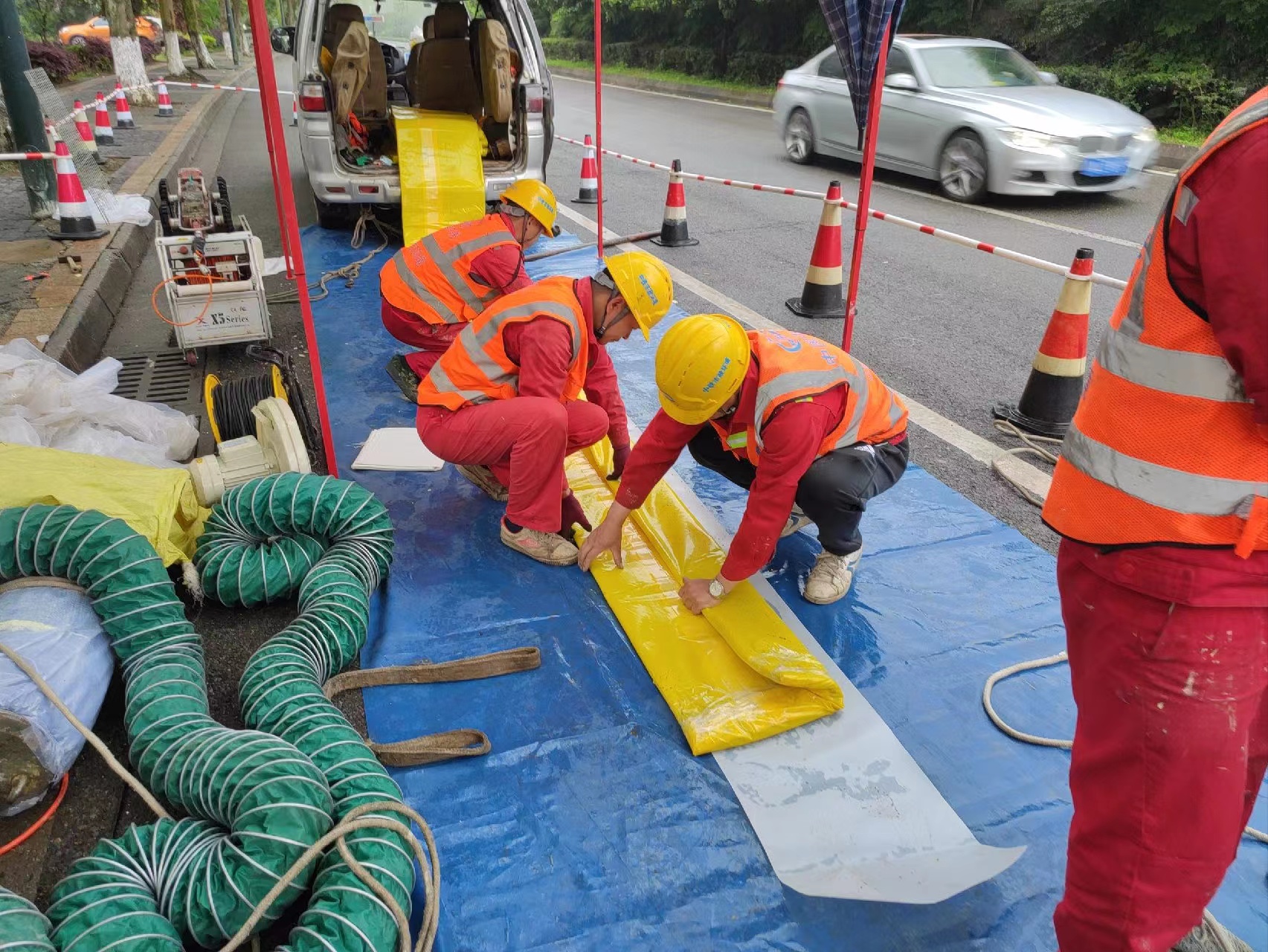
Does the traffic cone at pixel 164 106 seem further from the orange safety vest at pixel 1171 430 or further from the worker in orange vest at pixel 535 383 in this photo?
the orange safety vest at pixel 1171 430

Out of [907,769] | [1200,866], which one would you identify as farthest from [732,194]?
[1200,866]

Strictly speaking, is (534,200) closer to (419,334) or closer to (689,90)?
(419,334)

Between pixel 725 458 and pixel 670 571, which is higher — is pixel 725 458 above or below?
above

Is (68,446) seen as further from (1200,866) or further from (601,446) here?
(1200,866)

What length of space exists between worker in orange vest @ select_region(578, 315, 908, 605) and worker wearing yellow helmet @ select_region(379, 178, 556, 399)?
1.62 m

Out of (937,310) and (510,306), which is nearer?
(510,306)

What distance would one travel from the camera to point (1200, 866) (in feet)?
4.51

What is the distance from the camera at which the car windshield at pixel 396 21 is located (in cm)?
1070

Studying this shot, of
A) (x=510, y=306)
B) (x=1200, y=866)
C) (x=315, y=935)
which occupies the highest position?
(x=510, y=306)

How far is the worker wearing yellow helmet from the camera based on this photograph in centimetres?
410

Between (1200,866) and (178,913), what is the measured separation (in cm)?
181

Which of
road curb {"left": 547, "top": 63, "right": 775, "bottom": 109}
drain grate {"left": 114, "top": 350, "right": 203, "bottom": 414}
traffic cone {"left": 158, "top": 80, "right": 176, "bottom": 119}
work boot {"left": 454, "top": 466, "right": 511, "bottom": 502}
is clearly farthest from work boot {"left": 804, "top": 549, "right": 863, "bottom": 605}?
road curb {"left": 547, "top": 63, "right": 775, "bottom": 109}

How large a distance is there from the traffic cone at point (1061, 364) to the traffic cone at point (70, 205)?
6.51 metres

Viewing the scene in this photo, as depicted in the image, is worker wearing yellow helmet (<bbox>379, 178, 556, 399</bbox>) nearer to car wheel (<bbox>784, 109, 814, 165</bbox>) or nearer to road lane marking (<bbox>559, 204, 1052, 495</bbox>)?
road lane marking (<bbox>559, 204, 1052, 495</bbox>)
